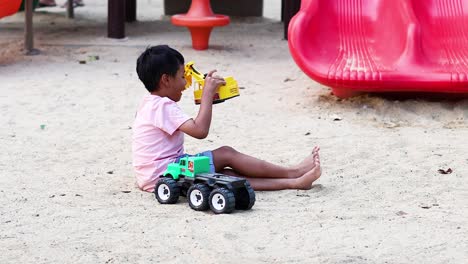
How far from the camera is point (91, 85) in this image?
6.80 meters

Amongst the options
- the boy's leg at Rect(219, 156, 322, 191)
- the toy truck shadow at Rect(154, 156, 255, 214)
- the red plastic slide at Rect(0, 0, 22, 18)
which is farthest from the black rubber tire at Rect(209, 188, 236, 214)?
the red plastic slide at Rect(0, 0, 22, 18)

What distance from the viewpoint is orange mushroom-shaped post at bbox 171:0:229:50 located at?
8047 millimetres

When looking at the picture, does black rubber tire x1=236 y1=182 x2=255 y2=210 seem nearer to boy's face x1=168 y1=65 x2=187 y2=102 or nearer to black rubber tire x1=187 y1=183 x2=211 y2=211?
black rubber tire x1=187 y1=183 x2=211 y2=211

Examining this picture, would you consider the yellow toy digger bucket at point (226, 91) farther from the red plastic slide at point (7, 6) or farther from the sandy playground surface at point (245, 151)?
the red plastic slide at point (7, 6)

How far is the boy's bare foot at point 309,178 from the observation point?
4.14 metres

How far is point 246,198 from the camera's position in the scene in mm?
3826

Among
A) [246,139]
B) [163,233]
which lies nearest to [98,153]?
A: [246,139]

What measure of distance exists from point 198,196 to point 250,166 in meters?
0.45

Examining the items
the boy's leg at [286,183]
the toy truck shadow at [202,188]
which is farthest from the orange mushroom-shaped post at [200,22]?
the toy truck shadow at [202,188]

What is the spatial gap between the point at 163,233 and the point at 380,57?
10.7ft

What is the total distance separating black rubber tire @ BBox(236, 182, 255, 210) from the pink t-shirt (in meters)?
0.44

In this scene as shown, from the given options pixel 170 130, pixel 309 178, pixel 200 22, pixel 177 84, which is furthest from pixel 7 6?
pixel 309 178

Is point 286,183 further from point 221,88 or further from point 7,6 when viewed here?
point 7,6

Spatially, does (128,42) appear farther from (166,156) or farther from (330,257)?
(330,257)
